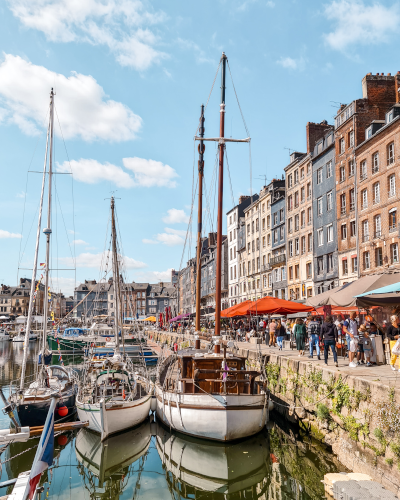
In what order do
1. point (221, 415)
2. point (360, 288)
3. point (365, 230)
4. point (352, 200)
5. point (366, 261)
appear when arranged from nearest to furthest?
1. point (221, 415)
2. point (360, 288)
3. point (366, 261)
4. point (365, 230)
5. point (352, 200)

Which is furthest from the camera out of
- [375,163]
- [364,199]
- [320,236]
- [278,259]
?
[278,259]

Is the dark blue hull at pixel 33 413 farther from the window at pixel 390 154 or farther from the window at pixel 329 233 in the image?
the window at pixel 329 233

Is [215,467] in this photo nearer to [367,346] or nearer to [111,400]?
[111,400]

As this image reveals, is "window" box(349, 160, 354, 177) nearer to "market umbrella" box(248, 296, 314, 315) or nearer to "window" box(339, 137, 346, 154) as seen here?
"window" box(339, 137, 346, 154)

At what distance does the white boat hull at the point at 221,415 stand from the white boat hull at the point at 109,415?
1.96m

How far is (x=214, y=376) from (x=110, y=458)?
3.83m

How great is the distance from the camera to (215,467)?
38.4 ft

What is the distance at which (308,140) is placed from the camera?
43250 mm

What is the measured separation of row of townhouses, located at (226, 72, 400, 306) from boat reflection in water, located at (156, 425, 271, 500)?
54.9 ft

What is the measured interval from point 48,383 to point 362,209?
85.5 feet

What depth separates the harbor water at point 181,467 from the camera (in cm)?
1051

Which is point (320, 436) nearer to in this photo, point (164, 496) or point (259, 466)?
point (259, 466)

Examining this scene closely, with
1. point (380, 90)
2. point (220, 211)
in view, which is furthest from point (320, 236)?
point (220, 211)

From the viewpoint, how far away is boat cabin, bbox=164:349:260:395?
1307 centimetres
